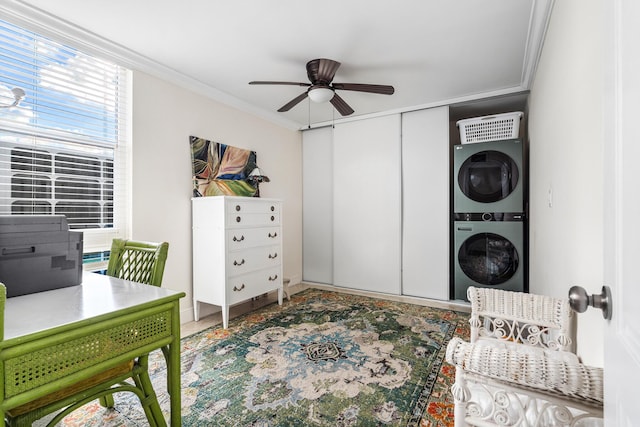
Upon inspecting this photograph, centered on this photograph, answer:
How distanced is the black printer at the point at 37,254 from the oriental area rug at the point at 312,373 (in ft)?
2.64

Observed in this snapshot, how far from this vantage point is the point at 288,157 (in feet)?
14.6

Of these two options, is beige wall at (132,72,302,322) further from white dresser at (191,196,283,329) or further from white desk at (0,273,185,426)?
white desk at (0,273,185,426)

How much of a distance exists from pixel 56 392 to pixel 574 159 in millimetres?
2329

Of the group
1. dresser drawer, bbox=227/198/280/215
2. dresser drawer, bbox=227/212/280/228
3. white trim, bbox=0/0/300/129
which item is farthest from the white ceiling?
dresser drawer, bbox=227/212/280/228

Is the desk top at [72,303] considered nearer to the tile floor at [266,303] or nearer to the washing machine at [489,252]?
the tile floor at [266,303]

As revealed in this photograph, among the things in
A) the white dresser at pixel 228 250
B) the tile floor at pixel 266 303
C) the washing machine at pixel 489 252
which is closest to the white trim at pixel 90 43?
the white dresser at pixel 228 250

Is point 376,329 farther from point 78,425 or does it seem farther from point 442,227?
point 78,425

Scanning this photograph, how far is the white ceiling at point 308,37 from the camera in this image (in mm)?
1960

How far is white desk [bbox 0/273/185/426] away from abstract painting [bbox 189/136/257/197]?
1861mm

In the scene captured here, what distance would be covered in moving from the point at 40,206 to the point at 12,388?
70.0 inches

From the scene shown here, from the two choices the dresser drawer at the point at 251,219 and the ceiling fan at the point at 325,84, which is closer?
the ceiling fan at the point at 325,84

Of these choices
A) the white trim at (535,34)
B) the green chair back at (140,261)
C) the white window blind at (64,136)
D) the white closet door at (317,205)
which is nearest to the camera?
the green chair back at (140,261)

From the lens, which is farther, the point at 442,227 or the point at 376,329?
the point at 442,227

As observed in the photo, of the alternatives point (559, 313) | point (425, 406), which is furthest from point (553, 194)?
point (425, 406)
